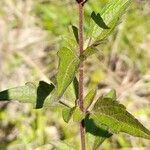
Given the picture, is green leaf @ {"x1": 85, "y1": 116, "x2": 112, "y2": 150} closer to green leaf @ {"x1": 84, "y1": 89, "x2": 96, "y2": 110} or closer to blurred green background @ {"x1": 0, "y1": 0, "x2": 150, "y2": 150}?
green leaf @ {"x1": 84, "y1": 89, "x2": 96, "y2": 110}

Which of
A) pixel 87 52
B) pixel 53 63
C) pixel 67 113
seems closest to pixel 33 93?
pixel 67 113

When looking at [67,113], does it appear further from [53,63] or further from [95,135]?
[53,63]

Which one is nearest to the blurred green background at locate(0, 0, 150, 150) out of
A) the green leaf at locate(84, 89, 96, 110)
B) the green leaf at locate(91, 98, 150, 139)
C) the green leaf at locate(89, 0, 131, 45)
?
the green leaf at locate(84, 89, 96, 110)

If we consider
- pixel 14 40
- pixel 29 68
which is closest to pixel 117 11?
pixel 29 68

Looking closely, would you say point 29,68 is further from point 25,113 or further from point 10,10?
point 10,10

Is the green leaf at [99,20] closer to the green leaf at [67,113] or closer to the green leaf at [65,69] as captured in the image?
the green leaf at [65,69]

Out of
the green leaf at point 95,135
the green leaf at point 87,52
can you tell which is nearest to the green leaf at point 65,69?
the green leaf at point 87,52
